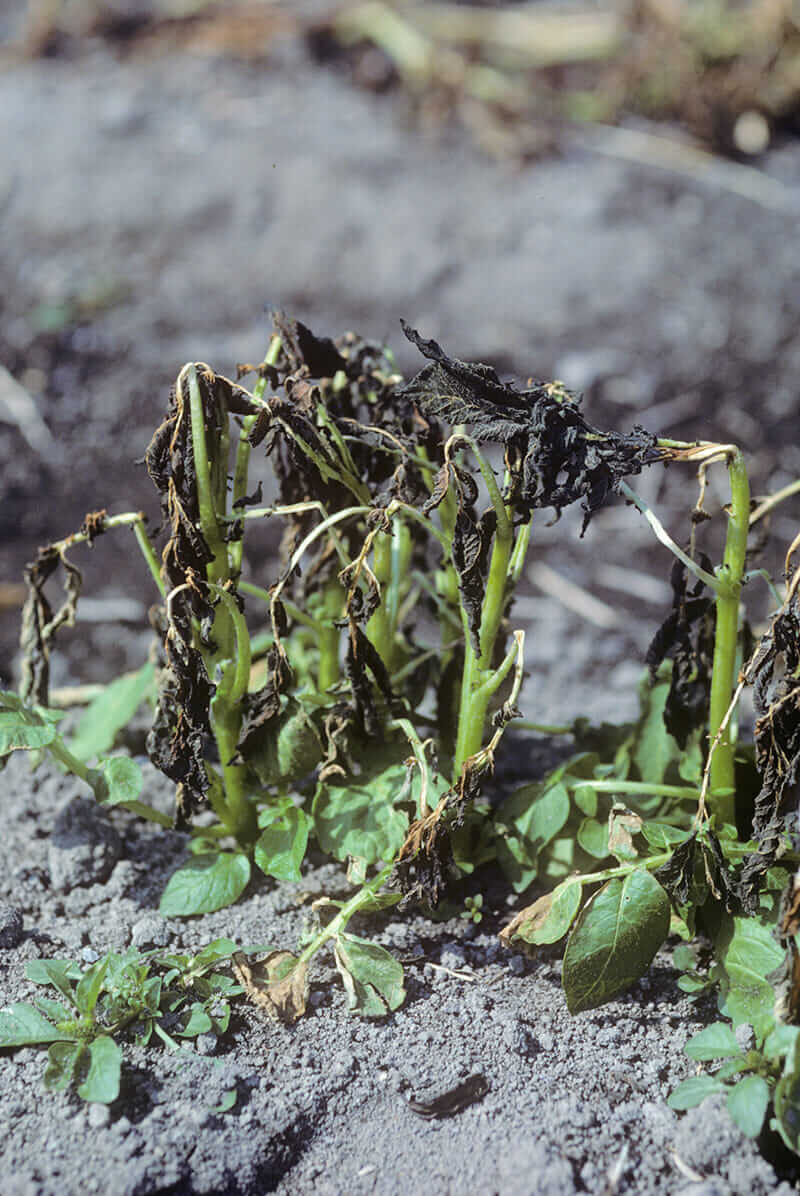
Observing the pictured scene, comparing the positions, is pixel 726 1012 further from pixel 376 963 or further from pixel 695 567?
pixel 695 567

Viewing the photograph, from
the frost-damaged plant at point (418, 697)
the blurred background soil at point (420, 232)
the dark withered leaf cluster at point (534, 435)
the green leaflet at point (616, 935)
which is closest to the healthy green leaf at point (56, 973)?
the frost-damaged plant at point (418, 697)

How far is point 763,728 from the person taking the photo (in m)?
1.64

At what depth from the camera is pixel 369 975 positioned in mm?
1787

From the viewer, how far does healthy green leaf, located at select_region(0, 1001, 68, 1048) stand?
64.3 inches

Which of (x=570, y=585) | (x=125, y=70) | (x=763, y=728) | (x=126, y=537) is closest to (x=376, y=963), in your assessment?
(x=763, y=728)

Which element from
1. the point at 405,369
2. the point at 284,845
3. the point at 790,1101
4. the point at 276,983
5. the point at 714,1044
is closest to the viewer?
the point at 790,1101

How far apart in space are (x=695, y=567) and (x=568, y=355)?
245 cm

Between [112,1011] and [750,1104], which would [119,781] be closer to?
[112,1011]

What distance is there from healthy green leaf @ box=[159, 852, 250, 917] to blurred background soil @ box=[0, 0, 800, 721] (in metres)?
1.00

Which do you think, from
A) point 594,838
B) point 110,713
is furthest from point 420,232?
point 594,838

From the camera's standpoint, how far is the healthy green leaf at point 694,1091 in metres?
1.53

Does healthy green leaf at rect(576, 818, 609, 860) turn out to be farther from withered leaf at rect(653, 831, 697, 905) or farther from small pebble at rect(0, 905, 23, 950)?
small pebble at rect(0, 905, 23, 950)

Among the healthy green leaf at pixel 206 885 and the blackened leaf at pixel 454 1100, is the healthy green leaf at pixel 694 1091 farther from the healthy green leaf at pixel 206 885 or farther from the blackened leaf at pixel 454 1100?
the healthy green leaf at pixel 206 885

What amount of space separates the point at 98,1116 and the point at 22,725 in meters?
0.60
